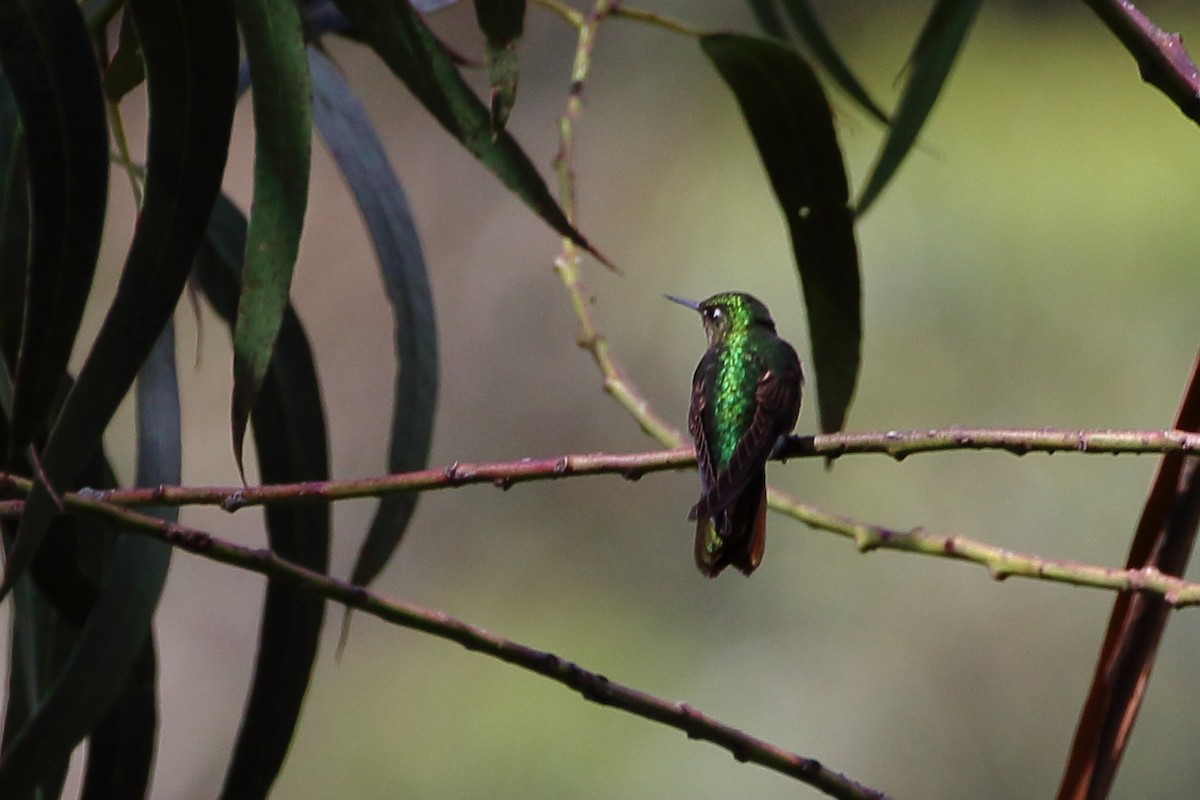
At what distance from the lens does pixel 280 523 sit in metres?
1.28

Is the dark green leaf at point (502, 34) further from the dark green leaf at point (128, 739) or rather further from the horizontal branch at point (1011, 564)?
the dark green leaf at point (128, 739)

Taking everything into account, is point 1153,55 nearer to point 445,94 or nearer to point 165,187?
point 445,94

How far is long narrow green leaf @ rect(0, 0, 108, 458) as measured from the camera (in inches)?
31.5

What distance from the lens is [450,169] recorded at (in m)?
3.44

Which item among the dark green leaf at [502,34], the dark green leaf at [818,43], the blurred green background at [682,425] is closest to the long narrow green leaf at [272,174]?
the dark green leaf at [502,34]

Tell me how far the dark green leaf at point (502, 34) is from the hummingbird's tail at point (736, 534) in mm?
383

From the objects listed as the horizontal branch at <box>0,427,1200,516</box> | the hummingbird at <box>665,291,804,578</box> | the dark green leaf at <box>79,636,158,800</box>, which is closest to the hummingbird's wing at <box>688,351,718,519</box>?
the hummingbird at <box>665,291,804,578</box>

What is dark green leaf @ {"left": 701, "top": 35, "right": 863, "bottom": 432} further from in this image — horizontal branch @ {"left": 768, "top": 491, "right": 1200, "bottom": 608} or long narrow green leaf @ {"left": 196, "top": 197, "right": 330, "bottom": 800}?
long narrow green leaf @ {"left": 196, "top": 197, "right": 330, "bottom": 800}

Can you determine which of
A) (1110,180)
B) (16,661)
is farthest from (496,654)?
(1110,180)

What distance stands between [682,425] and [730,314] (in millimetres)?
1459

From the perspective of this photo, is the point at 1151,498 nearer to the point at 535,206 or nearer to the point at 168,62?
the point at 535,206

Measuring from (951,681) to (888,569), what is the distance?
0.26 m

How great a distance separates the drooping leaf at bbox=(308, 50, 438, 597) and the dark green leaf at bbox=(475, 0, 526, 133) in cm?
35

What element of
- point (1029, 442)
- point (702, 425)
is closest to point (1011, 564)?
point (1029, 442)
